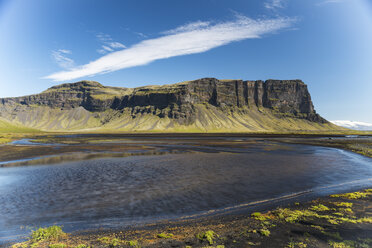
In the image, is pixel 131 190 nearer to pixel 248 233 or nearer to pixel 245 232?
pixel 245 232

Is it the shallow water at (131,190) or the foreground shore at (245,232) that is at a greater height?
the foreground shore at (245,232)

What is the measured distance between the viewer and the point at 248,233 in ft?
45.4

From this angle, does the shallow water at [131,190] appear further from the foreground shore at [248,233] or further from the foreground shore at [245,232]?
the foreground shore at [248,233]

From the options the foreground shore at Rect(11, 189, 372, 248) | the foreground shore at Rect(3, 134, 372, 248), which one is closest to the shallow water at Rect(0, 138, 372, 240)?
the foreground shore at Rect(3, 134, 372, 248)

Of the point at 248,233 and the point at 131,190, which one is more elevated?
the point at 248,233

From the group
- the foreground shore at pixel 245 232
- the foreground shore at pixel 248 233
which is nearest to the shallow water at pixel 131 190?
the foreground shore at pixel 245 232

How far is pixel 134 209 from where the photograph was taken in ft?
63.8

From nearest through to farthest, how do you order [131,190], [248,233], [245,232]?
[248,233]
[245,232]
[131,190]

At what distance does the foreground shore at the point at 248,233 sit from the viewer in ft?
41.0

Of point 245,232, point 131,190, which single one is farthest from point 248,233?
point 131,190

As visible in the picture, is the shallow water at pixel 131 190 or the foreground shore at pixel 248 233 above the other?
the foreground shore at pixel 248 233

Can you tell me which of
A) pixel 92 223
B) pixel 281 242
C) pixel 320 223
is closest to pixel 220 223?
pixel 281 242

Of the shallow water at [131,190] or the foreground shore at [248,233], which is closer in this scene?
the foreground shore at [248,233]

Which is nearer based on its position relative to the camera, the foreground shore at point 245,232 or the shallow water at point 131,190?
the foreground shore at point 245,232
